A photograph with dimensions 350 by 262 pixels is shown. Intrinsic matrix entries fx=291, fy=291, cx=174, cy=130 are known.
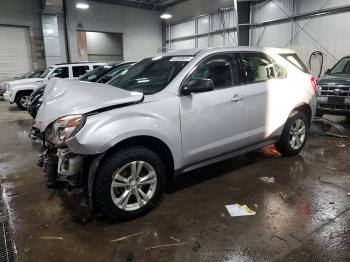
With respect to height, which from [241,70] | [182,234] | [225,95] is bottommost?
[182,234]

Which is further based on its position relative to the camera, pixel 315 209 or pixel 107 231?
pixel 315 209

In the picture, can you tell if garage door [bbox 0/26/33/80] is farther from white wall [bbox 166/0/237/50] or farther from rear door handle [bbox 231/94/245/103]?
rear door handle [bbox 231/94/245/103]

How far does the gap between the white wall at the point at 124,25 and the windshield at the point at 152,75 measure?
562 inches

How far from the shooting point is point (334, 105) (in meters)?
6.64

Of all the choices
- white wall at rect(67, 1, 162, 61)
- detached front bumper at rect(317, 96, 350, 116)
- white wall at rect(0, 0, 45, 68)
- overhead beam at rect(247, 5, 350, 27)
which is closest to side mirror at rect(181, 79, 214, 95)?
detached front bumper at rect(317, 96, 350, 116)

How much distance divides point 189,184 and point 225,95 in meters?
1.21

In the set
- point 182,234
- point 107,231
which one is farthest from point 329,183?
point 107,231

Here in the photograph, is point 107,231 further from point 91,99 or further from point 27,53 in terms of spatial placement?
point 27,53

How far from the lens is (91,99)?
2.70 metres

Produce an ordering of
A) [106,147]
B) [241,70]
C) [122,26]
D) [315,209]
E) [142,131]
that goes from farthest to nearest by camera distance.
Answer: [122,26], [241,70], [315,209], [142,131], [106,147]

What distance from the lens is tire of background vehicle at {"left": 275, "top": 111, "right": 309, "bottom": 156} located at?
165 inches

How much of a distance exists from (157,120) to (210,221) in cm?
110

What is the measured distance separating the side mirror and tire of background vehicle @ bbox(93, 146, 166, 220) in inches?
28.8

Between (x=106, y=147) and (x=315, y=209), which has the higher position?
(x=106, y=147)
